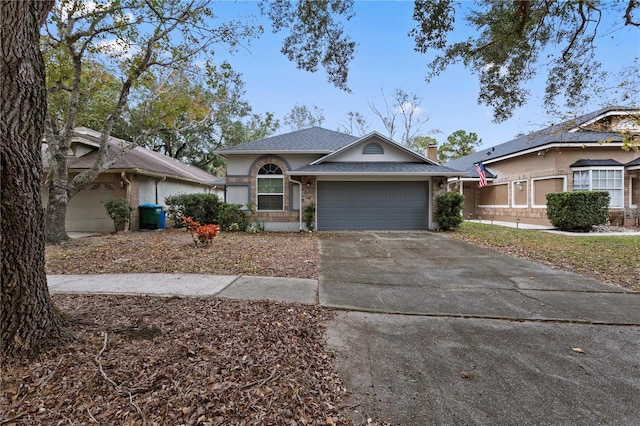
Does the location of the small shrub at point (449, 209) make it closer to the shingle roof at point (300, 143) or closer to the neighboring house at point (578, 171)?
the neighboring house at point (578, 171)

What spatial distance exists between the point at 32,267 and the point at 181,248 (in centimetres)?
633

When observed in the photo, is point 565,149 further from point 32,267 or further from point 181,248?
point 32,267

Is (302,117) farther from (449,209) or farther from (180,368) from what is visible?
(180,368)

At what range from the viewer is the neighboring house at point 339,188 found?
45.6 feet

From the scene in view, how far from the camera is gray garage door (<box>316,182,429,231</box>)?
1395 centimetres

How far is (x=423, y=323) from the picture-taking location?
386 cm

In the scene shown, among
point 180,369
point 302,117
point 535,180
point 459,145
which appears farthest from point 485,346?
point 459,145

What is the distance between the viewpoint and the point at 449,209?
531 inches

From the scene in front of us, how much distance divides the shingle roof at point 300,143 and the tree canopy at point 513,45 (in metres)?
7.45

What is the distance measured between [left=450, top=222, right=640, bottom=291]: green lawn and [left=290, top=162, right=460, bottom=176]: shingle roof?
9.05 ft

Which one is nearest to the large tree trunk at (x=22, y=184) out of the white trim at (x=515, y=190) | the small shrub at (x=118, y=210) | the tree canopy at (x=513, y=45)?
the tree canopy at (x=513, y=45)

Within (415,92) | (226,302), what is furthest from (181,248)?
(415,92)

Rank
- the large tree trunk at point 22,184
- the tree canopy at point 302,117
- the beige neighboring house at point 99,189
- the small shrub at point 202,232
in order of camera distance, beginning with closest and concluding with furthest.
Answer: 1. the large tree trunk at point 22,184
2. the small shrub at point 202,232
3. the beige neighboring house at point 99,189
4. the tree canopy at point 302,117

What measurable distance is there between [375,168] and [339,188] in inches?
68.5
